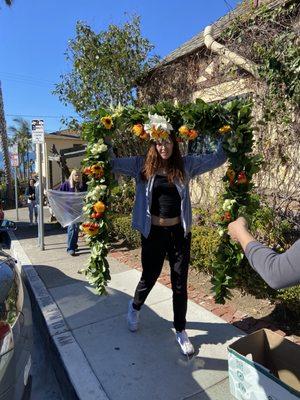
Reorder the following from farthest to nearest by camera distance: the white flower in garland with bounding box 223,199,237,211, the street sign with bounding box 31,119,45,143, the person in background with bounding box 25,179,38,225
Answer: the person in background with bounding box 25,179,38,225
the street sign with bounding box 31,119,45,143
the white flower in garland with bounding box 223,199,237,211

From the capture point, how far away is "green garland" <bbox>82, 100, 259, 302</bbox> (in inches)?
140

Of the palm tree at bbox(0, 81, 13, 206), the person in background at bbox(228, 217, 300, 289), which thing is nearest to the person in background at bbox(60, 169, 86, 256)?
the person in background at bbox(228, 217, 300, 289)

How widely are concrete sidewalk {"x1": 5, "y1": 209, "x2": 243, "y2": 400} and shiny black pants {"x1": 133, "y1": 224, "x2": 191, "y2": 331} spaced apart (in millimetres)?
386

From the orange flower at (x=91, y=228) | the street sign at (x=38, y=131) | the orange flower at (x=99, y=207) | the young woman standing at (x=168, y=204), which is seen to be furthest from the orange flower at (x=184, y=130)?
the street sign at (x=38, y=131)

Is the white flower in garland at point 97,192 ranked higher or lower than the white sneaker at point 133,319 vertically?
higher

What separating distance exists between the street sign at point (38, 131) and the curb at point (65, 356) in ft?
12.0

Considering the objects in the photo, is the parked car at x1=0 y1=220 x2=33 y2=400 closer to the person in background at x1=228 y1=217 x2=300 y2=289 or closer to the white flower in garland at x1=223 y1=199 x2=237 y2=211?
the person in background at x1=228 y1=217 x2=300 y2=289

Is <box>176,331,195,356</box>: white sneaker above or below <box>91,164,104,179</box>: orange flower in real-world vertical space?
below

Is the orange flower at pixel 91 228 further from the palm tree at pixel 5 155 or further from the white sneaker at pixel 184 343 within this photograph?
the palm tree at pixel 5 155

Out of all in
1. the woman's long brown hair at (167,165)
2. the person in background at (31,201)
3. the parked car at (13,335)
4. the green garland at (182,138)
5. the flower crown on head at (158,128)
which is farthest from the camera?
the person in background at (31,201)

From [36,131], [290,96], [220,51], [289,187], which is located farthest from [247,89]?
[36,131]

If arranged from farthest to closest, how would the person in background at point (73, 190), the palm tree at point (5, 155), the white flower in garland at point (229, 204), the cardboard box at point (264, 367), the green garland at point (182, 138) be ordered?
the palm tree at point (5, 155) → the person in background at point (73, 190) → the white flower in garland at point (229, 204) → the green garland at point (182, 138) → the cardboard box at point (264, 367)

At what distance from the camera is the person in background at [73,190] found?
771cm

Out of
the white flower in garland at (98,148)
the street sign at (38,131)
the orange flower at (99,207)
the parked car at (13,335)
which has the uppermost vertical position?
the street sign at (38,131)
